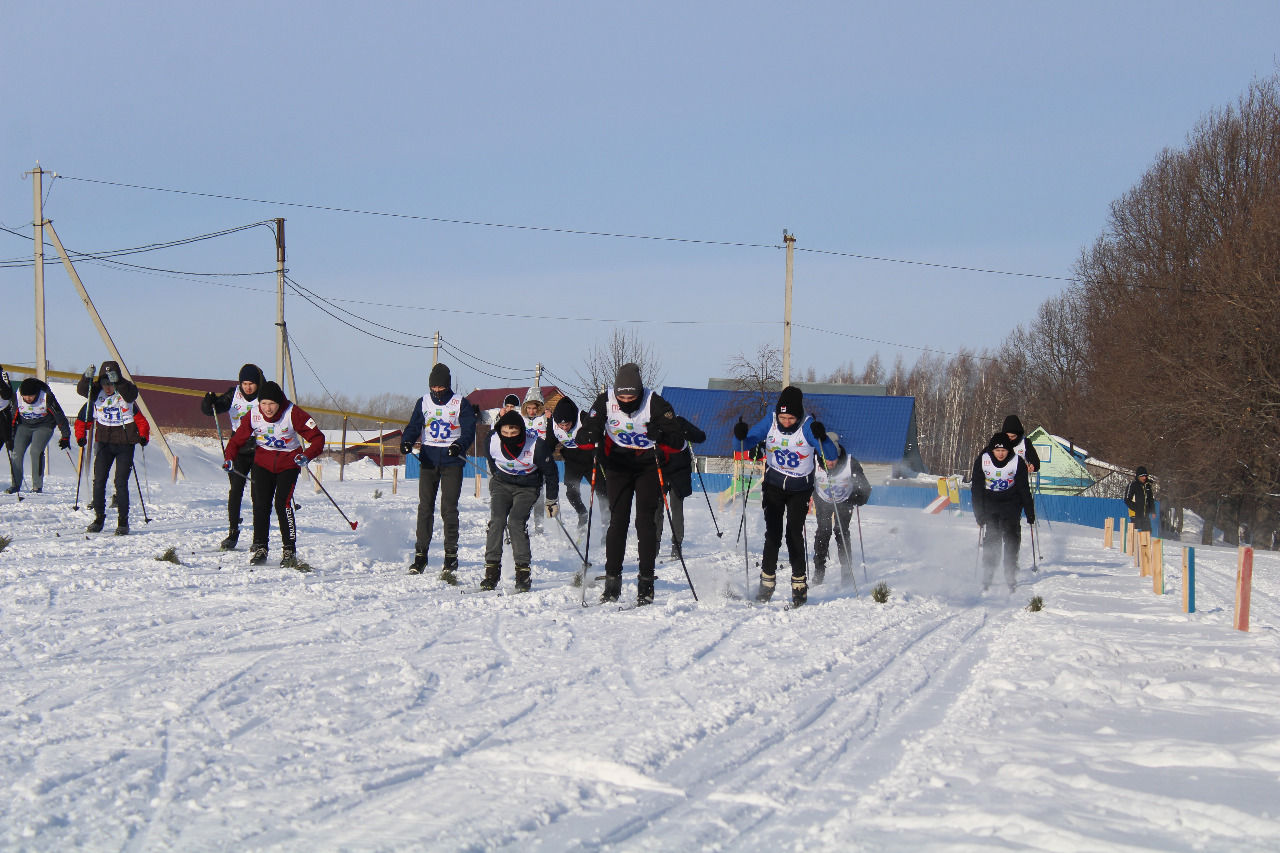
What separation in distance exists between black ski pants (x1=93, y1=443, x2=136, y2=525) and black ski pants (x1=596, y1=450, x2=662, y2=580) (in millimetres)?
5664

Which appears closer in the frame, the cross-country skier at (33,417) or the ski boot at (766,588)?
the ski boot at (766,588)

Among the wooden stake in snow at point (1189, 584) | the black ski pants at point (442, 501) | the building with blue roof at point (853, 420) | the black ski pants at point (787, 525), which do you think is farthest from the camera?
the building with blue roof at point (853, 420)

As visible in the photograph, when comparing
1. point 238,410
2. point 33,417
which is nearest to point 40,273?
point 33,417

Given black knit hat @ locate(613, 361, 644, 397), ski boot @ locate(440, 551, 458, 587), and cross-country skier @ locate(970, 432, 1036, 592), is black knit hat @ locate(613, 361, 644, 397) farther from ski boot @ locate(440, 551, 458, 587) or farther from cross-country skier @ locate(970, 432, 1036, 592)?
cross-country skier @ locate(970, 432, 1036, 592)

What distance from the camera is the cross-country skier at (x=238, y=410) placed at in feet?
33.2

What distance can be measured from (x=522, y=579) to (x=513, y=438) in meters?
1.12

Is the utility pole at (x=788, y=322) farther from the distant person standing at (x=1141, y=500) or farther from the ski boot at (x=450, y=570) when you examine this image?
the ski boot at (x=450, y=570)

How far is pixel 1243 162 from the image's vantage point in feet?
115

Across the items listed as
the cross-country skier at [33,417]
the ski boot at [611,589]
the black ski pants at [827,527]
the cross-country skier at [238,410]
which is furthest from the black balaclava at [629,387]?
the cross-country skier at [33,417]

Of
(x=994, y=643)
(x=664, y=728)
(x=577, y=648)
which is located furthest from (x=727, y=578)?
(x=664, y=728)

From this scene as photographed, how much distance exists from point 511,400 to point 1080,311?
49317mm

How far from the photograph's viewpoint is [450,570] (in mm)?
9445

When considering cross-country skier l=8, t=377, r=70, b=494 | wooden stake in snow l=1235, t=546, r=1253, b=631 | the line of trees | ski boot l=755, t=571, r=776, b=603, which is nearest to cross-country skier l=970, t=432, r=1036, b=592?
wooden stake in snow l=1235, t=546, r=1253, b=631

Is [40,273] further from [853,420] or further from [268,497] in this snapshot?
[853,420]
